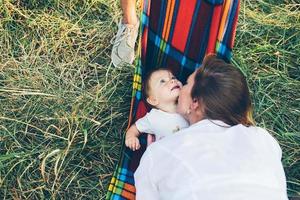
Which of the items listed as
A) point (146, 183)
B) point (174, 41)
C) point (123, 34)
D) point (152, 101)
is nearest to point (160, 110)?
point (152, 101)

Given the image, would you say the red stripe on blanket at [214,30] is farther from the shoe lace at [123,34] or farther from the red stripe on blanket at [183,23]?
the shoe lace at [123,34]

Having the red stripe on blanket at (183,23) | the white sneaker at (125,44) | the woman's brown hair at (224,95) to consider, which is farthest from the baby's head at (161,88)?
the white sneaker at (125,44)

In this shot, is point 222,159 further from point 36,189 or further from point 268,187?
point 36,189

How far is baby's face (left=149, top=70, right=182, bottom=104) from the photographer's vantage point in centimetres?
232

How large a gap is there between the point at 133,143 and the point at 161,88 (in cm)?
26

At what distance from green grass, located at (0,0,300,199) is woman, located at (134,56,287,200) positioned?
1.81 ft

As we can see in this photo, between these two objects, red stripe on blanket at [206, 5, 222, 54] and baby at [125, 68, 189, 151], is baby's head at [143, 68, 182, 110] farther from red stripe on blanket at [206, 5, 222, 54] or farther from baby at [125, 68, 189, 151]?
red stripe on blanket at [206, 5, 222, 54]

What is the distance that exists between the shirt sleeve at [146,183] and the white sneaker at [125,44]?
0.94m

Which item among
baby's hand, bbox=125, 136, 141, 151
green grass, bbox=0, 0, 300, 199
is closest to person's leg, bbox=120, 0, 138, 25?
green grass, bbox=0, 0, 300, 199

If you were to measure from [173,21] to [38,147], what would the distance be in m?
0.81

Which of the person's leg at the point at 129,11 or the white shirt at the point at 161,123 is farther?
the person's leg at the point at 129,11

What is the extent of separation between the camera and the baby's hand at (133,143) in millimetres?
2365

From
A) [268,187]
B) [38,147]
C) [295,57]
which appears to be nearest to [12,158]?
[38,147]

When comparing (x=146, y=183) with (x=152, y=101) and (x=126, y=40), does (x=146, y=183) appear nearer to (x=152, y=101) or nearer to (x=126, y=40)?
(x=152, y=101)
